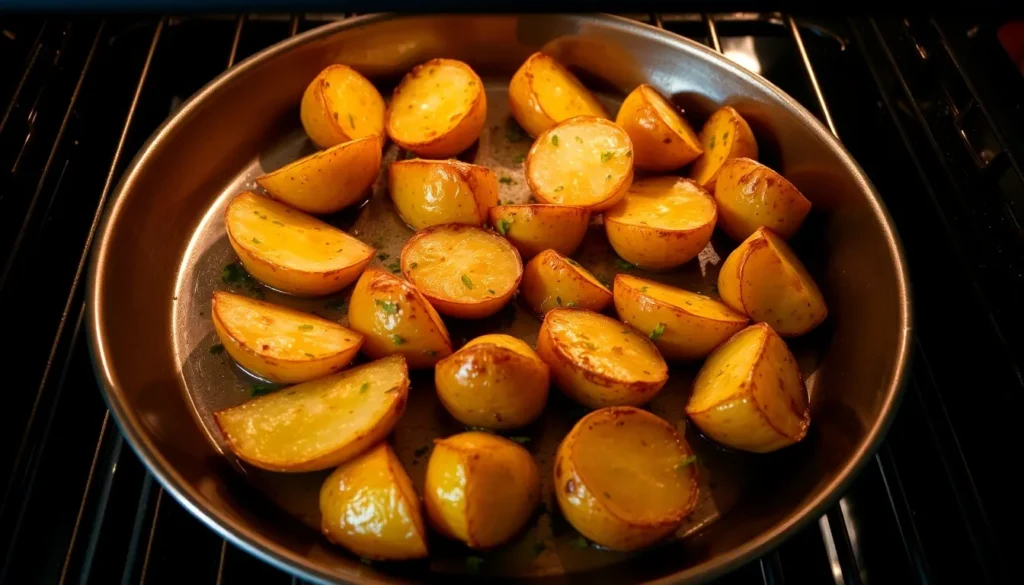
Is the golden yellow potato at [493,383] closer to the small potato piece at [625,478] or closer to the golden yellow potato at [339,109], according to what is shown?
the small potato piece at [625,478]

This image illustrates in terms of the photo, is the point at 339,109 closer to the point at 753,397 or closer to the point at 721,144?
the point at 721,144

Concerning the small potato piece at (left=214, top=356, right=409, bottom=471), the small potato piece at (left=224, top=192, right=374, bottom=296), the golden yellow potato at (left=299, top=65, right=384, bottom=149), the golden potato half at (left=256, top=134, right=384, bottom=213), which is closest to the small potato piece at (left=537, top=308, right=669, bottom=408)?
the small potato piece at (left=214, top=356, right=409, bottom=471)

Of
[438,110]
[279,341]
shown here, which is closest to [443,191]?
[438,110]

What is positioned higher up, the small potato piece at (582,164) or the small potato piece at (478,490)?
the small potato piece at (582,164)

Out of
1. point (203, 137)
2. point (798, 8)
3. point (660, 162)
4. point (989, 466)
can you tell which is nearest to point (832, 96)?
point (660, 162)

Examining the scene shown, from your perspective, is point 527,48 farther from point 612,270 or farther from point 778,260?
point 778,260

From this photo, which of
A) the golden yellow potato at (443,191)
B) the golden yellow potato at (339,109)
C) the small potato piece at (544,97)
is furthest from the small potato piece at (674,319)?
the golden yellow potato at (339,109)
